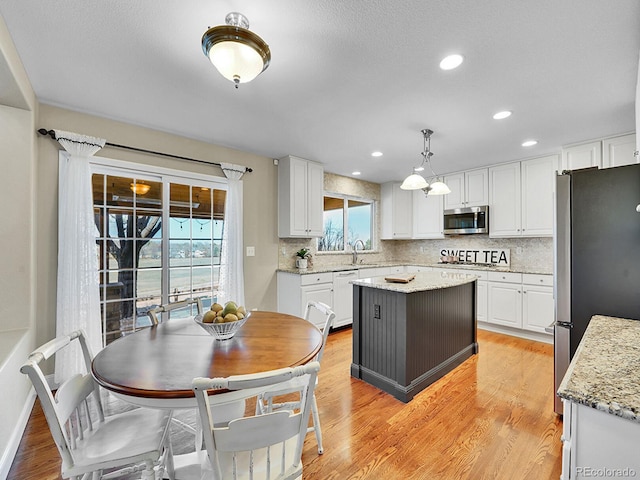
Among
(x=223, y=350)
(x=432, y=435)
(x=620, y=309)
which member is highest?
(x=620, y=309)

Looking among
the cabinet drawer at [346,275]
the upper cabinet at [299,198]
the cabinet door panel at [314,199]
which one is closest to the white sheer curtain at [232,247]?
the upper cabinet at [299,198]

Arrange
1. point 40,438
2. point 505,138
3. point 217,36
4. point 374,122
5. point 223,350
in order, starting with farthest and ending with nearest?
point 505,138, point 374,122, point 40,438, point 223,350, point 217,36

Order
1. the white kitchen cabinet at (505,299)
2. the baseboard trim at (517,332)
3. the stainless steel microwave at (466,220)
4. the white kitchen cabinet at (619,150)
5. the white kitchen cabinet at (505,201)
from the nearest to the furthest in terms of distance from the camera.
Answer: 1. the white kitchen cabinet at (619,150)
2. the baseboard trim at (517,332)
3. the white kitchen cabinet at (505,299)
4. the white kitchen cabinet at (505,201)
5. the stainless steel microwave at (466,220)

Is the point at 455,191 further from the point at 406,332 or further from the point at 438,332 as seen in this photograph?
the point at 406,332

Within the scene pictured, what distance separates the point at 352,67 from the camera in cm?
199

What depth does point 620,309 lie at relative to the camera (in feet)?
5.59

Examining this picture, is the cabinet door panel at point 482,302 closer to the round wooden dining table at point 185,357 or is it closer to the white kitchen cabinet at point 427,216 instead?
the white kitchen cabinet at point 427,216

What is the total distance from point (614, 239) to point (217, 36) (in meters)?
2.45

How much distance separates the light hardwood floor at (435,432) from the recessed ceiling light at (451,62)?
2.49m

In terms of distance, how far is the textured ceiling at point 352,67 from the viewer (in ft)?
4.99

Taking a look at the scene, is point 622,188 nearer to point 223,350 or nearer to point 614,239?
point 614,239

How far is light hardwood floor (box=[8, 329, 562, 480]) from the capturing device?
1.69m

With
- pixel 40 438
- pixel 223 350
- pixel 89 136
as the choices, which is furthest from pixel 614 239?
pixel 89 136

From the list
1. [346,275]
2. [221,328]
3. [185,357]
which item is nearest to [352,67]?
[221,328]
